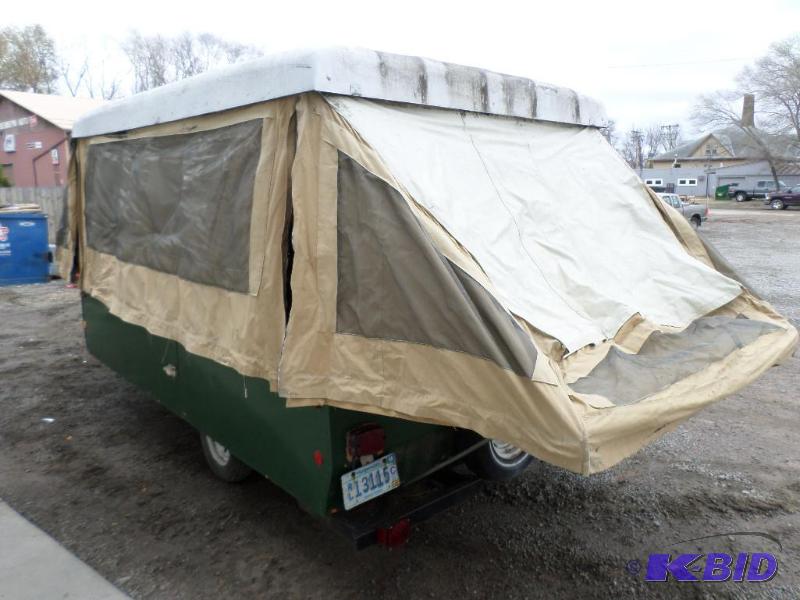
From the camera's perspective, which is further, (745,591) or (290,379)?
(745,591)

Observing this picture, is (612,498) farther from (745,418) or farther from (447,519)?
(745,418)

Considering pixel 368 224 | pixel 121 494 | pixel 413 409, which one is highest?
pixel 368 224

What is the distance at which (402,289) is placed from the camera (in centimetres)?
253

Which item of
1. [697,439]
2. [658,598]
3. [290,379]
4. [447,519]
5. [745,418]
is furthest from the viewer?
[745,418]

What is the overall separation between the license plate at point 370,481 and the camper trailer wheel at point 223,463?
1.39 m

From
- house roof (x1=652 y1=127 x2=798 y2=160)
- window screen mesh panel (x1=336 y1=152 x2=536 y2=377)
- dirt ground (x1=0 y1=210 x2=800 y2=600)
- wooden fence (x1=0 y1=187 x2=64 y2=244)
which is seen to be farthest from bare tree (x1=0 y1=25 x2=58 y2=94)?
house roof (x1=652 y1=127 x2=798 y2=160)

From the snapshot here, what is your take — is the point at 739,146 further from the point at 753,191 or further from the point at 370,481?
the point at 370,481

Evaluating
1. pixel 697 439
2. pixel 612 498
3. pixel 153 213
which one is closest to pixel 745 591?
pixel 612 498

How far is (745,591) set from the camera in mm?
3135

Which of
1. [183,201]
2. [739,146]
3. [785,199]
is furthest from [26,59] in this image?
[739,146]

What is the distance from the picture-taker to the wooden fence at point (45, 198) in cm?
1719

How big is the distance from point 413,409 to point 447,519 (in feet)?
5.28

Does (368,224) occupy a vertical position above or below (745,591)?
above

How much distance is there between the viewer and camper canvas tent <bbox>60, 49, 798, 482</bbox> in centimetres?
240
